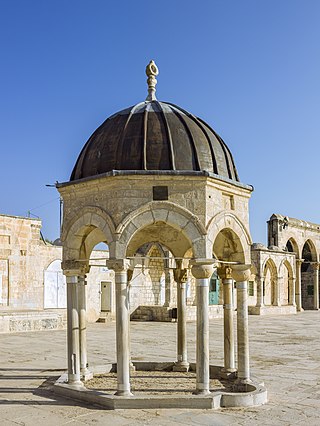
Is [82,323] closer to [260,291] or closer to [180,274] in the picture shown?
[180,274]

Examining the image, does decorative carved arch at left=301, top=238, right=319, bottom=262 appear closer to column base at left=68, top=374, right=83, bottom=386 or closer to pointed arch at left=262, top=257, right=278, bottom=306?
pointed arch at left=262, top=257, right=278, bottom=306

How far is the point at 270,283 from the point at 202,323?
29.5m

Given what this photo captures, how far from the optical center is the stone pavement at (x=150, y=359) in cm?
709

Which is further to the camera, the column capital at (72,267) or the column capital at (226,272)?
the column capital at (226,272)

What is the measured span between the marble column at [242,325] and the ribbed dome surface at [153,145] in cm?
169

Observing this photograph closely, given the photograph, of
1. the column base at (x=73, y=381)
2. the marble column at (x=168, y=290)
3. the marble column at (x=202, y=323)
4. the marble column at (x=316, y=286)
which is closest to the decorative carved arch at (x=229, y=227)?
the marble column at (x=202, y=323)

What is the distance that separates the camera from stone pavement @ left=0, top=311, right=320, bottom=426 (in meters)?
7.09

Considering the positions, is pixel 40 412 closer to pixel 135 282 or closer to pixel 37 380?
pixel 37 380

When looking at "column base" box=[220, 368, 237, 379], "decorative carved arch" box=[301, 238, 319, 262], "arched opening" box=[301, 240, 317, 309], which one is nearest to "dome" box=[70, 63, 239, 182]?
"column base" box=[220, 368, 237, 379]

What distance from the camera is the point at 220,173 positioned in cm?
892

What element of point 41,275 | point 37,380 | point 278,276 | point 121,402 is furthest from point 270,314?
point 121,402

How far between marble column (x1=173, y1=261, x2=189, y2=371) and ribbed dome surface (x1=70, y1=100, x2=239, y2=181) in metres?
2.80

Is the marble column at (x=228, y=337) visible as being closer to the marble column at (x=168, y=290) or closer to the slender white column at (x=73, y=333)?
the slender white column at (x=73, y=333)

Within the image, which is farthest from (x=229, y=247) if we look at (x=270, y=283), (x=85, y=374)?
(x=270, y=283)
